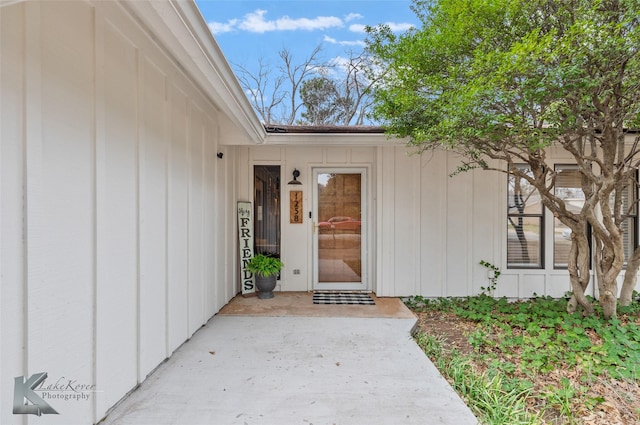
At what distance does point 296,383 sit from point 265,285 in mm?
2380

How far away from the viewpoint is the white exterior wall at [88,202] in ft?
4.59

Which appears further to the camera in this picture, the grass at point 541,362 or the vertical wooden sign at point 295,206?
the vertical wooden sign at point 295,206

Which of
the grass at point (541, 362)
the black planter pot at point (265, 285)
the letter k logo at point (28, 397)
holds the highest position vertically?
the letter k logo at point (28, 397)

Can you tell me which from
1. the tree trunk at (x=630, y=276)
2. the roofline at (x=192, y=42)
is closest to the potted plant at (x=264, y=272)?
the roofline at (x=192, y=42)

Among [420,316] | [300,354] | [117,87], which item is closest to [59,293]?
[117,87]

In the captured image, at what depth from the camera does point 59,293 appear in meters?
1.62

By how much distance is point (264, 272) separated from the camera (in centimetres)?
454

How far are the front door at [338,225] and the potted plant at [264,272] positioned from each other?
0.79m

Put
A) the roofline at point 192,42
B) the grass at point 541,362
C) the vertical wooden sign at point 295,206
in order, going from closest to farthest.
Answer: the roofline at point 192,42, the grass at point 541,362, the vertical wooden sign at point 295,206

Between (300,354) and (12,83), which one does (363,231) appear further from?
→ (12,83)

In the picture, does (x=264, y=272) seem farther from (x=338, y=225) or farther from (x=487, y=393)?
(x=487, y=393)

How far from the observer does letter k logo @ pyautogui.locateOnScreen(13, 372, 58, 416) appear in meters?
1.41

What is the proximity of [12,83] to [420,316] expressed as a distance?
→ 173 inches

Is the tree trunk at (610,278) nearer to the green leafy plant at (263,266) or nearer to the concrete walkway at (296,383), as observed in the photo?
the concrete walkway at (296,383)
